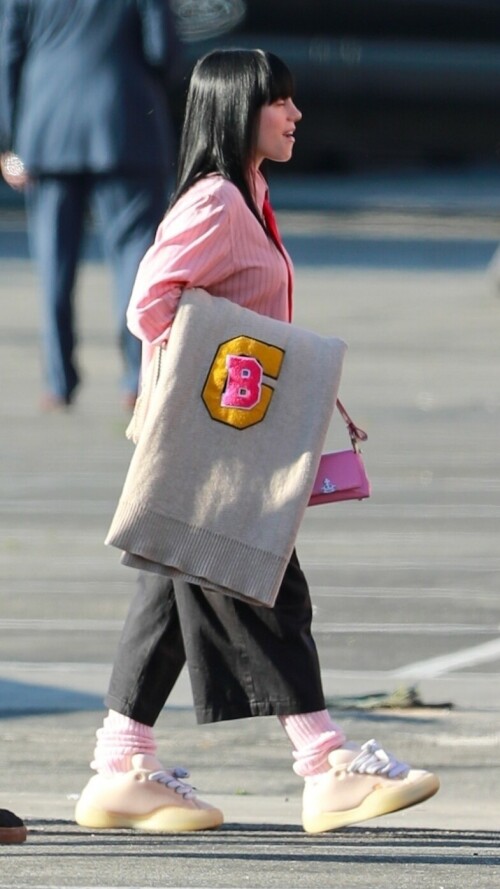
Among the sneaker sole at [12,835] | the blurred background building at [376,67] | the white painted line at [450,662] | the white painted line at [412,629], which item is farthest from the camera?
the blurred background building at [376,67]

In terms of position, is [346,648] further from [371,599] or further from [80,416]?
[80,416]

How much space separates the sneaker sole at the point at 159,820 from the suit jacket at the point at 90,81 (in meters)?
6.28

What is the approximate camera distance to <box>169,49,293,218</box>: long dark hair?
4730 millimetres

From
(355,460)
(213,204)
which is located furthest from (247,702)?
(213,204)

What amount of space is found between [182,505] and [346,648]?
7.26ft

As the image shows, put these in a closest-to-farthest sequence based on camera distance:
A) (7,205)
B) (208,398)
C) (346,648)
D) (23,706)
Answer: (208,398) → (23,706) → (346,648) → (7,205)

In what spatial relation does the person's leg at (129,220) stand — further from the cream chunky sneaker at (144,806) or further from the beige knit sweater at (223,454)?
the beige knit sweater at (223,454)

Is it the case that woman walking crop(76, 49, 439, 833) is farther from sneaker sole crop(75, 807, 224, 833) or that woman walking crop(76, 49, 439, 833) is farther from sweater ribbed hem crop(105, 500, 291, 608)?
sweater ribbed hem crop(105, 500, 291, 608)

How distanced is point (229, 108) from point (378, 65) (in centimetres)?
2505

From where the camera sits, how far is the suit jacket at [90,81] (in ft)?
35.3

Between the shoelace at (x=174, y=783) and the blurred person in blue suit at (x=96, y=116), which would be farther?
the blurred person in blue suit at (x=96, y=116)

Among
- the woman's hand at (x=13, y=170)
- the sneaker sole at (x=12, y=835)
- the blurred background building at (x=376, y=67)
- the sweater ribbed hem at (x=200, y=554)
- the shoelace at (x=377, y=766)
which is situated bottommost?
the blurred background building at (x=376, y=67)

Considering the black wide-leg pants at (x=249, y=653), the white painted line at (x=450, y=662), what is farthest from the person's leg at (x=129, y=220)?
the black wide-leg pants at (x=249, y=653)

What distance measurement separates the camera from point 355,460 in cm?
480
